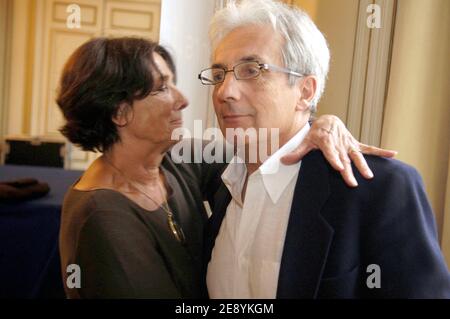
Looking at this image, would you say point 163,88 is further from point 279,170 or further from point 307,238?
point 307,238

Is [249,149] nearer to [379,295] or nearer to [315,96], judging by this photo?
[315,96]

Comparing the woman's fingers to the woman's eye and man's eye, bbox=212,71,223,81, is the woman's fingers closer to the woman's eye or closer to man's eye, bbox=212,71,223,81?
man's eye, bbox=212,71,223,81

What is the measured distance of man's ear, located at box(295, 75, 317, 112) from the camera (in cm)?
78

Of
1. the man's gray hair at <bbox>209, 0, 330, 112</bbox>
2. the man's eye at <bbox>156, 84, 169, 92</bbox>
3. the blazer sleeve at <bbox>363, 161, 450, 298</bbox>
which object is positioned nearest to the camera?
the blazer sleeve at <bbox>363, 161, 450, 298</bbox>

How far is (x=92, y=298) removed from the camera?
776 mm

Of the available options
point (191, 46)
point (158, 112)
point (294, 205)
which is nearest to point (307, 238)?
point (294, 205)

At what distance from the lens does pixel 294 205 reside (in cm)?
73

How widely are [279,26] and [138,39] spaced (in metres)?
0.29

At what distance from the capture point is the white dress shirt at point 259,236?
2.51 ft

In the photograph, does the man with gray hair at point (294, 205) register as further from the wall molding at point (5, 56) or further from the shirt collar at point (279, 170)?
the wall molding at point (5, 56)

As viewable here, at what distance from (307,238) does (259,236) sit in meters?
0.11

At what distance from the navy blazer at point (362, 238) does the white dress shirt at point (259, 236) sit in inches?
2.0

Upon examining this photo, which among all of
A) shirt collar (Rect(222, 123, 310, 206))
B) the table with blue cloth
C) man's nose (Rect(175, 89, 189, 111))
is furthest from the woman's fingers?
the table with blue cloth
